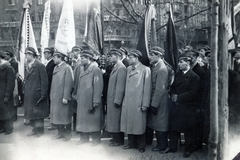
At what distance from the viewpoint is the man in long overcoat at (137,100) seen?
17.3 feet

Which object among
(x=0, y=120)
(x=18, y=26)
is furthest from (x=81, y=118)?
(x=18, y=26)

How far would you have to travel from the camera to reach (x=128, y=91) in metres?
5.39

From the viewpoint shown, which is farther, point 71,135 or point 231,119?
point 71,135

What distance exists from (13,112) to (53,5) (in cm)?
307

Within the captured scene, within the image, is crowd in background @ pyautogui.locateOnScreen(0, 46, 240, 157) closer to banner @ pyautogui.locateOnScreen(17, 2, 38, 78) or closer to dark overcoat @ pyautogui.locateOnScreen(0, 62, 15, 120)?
dark overcoat @ pyautogui.locateOnScreen(0, 62, 15, 120)

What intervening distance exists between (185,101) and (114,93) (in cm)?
139

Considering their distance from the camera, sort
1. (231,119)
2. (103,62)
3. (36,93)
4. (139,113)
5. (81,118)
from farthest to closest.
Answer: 1. (103,62)
2. (36,93)
3. (81,118)
4. (139,113)
5. (231,119)

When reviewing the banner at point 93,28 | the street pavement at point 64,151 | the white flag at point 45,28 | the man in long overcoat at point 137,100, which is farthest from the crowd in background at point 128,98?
the white flag at point 45,28

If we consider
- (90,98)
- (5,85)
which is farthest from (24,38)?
(90,98)

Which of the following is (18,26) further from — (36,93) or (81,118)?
(81,118)

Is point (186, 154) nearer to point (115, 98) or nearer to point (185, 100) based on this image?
point (185, 100)

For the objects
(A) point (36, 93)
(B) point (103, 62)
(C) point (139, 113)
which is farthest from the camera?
(B) point (103, 62)

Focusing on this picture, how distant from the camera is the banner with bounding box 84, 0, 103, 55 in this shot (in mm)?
6723

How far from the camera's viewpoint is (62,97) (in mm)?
6102
